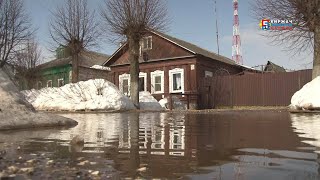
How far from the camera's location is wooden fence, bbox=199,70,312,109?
25.1 meters

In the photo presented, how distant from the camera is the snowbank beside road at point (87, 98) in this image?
21.4 meters

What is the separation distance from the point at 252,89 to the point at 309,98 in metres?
13.2

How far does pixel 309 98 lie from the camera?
13539 millimetres

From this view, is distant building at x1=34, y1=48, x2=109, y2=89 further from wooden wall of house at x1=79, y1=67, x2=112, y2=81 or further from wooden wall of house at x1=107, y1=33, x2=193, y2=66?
wooden wall of house at x1=107, y1=33, x2=193, y2=66

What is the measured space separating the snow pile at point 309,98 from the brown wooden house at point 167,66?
1526 centimetres

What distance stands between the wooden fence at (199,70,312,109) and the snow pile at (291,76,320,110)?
10583mm

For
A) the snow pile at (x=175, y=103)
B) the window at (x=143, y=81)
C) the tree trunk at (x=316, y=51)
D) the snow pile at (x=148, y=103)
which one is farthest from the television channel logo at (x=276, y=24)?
the window at (x=143, y=81)

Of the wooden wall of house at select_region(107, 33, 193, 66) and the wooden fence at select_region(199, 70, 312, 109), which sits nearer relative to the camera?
the wooden fence at select_region(199, 70, 312, 109)

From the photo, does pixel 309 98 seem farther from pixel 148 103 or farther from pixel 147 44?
pixel 147 44

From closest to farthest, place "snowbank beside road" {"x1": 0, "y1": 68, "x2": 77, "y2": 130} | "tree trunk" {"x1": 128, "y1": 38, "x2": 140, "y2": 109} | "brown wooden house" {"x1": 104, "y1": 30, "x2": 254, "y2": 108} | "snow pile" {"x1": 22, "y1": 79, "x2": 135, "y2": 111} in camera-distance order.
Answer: "snowbank beside road" {"x1": 0, "y1": 68, "x2": 77, "y2": 130}
"snow pile" {"x1": 22, "y1": 79, "x2": 135, "y2": 111}
"tree trunk" {"x1": 128, "y1": 38, "x2": 140, "y2": 109}
"brown wooden house" {"x1": 104, "y1": 30, "x2": 254, "y2": 108}

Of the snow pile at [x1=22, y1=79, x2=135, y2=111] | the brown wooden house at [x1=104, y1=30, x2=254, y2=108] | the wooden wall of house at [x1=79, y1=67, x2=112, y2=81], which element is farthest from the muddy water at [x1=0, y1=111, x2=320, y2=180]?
the wooden wall of house at [x1=79, y1=67, x2=112, y2=81]

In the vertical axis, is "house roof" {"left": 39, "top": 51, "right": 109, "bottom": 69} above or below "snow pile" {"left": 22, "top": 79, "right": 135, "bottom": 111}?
above

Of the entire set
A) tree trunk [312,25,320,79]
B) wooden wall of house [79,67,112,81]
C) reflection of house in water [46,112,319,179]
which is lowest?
reflection of house in water [46,112,319,179]

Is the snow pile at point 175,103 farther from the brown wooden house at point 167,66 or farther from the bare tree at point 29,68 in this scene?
the bare tree at point 29,68
